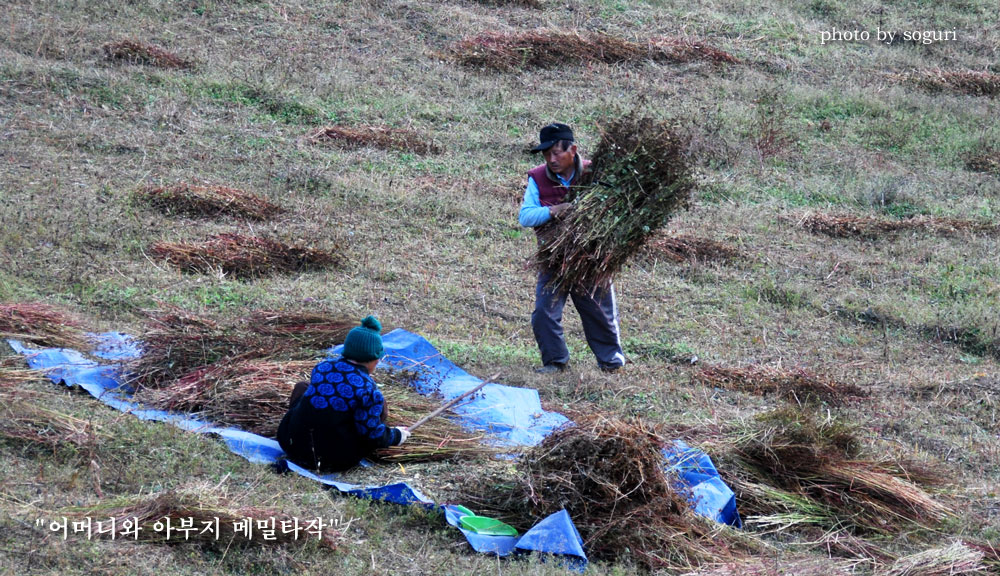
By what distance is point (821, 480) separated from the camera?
4445mm

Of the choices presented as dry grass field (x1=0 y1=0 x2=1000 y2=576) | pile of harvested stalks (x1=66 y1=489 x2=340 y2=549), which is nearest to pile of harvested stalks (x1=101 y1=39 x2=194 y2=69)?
dry grass field (x1=0 y1=0 x2=1000 y2=576)

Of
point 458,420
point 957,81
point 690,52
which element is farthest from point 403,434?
point 957,81

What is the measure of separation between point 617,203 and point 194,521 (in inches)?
117

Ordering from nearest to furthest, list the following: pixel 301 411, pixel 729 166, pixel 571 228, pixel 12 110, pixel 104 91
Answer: pixel 301 411 → pixel 571 228 → pixel 12 110 → pixel 104 91 → pixel 729 166

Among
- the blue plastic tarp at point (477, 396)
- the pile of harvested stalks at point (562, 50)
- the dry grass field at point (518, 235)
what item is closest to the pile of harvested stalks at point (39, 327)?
the dry grass field at point (518, 235)

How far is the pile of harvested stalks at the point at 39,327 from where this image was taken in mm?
5383

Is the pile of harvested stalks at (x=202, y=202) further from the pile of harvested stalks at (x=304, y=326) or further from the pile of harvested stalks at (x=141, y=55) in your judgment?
the pile of harvested stalks at (x=141, y=55)

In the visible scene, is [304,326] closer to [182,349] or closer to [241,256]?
[182,349]

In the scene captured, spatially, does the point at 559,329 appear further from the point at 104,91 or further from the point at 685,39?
the point at 685,39

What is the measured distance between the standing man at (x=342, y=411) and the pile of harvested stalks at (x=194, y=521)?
64cm

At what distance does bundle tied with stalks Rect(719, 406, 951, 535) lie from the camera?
4.29 meters

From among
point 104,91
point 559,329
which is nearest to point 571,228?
point 559,329

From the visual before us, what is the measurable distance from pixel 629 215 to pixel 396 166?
5063mm

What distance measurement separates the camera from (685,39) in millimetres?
14906
